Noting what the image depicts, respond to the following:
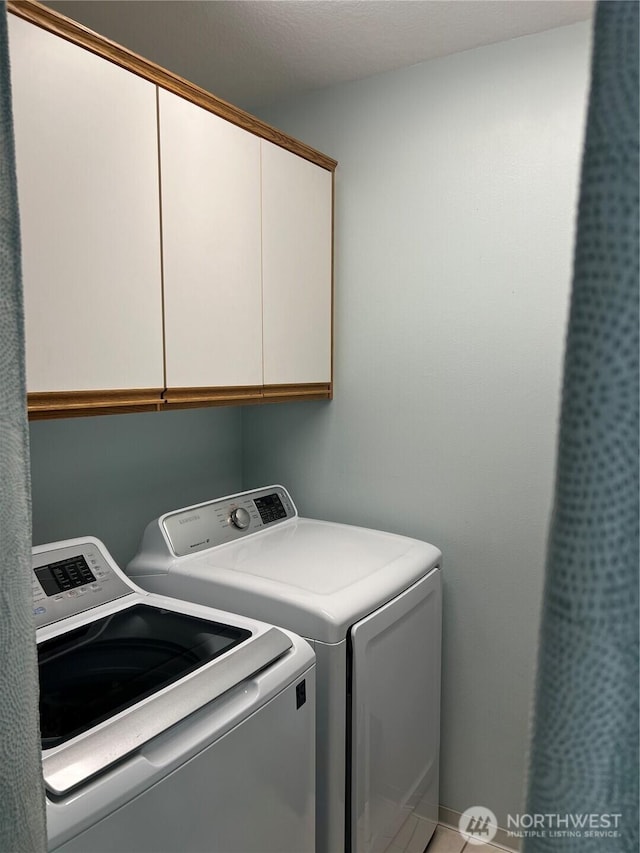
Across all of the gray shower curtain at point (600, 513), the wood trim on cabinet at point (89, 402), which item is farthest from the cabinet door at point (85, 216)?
the gray shower curtain at point (600, 513)

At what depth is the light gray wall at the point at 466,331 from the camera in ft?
6.07

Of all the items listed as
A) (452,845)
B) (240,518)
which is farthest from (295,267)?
(452,845)

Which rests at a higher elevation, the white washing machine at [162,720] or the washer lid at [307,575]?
the washer lid at [307,575]

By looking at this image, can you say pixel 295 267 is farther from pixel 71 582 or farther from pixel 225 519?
pixel 71 582

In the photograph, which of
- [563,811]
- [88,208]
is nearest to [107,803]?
[563,811]

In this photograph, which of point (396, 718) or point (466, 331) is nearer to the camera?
point (396, 718)

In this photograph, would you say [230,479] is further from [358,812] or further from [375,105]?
[375,105]

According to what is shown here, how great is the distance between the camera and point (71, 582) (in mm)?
1521

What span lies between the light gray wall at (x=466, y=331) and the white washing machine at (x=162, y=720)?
2.18 ft

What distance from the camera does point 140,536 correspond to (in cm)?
208

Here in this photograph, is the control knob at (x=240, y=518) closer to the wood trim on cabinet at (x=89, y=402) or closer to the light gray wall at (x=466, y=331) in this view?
the light gray wall at (x=466, y=331)

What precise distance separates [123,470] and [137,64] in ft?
3.87

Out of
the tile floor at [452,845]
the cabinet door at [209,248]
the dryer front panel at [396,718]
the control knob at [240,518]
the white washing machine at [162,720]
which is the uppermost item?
the cabinet door at [209,248]

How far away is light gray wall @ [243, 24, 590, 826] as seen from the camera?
1851 mm
